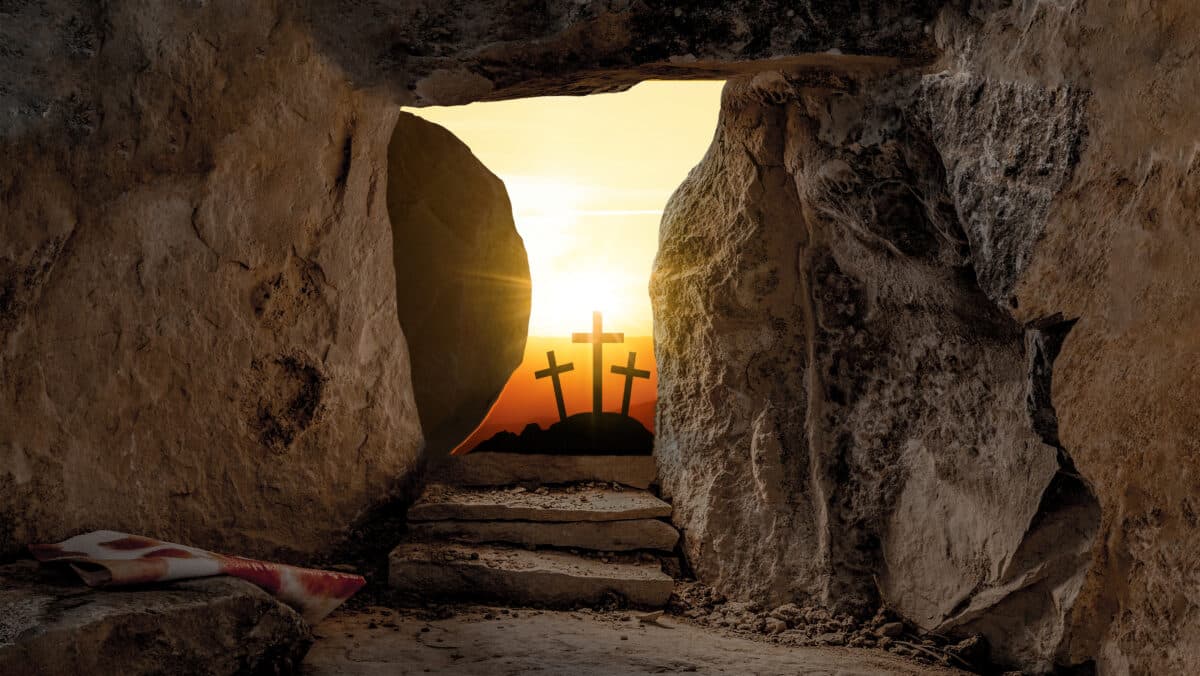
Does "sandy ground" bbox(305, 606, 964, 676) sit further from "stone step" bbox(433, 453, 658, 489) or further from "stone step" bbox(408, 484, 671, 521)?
"stone step" bbox(433, 453, 658, 489)

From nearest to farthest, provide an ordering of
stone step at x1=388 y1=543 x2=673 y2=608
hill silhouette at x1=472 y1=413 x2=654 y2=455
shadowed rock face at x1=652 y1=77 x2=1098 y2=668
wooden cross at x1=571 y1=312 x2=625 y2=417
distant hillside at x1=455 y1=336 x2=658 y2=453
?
shadowed rock face at x1=652 y1=77 x2=1098 y2=668, stone step at x1=388 y1=543 x2=673 y2=608, hill silhouette at x1=472 y1=413 x2=654 y2=455, distant hillside at x1=455 y1=336 x2=658 y2=453, wooden cross at x1=571 y1=312 x2=625 y2=417

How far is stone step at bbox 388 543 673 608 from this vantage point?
11.5ft

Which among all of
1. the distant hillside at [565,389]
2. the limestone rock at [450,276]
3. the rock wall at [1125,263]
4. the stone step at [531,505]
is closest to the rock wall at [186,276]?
the stone step at [531,505]

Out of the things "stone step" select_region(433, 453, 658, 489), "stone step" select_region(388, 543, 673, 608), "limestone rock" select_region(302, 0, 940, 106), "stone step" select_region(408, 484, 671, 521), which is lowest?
"stone step" select_region(388, 543, 673, 608)

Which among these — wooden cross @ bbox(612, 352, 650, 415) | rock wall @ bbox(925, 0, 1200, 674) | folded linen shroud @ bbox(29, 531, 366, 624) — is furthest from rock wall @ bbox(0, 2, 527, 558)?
rock wall @ bbox(925, 0, 1200, 674)

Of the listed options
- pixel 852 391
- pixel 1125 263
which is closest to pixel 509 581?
pixel 852 391

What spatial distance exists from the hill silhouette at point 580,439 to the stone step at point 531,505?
43 centimetres

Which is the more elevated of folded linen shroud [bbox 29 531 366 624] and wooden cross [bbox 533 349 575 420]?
wooden cross [bbox 533 349 575 420]

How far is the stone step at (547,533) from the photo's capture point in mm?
3760

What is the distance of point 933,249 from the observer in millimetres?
2895

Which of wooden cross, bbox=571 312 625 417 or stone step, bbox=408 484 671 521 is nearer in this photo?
stone step, bbox=408 484 671 521

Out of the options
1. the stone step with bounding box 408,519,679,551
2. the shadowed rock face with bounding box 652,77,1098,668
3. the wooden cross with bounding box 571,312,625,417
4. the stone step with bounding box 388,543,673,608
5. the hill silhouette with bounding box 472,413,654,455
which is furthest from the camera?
the wooden cross with bounding box 571,312,625,417

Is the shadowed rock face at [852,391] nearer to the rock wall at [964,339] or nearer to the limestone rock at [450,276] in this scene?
the rock wall at [964,339]

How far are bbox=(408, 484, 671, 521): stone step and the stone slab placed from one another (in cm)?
106
